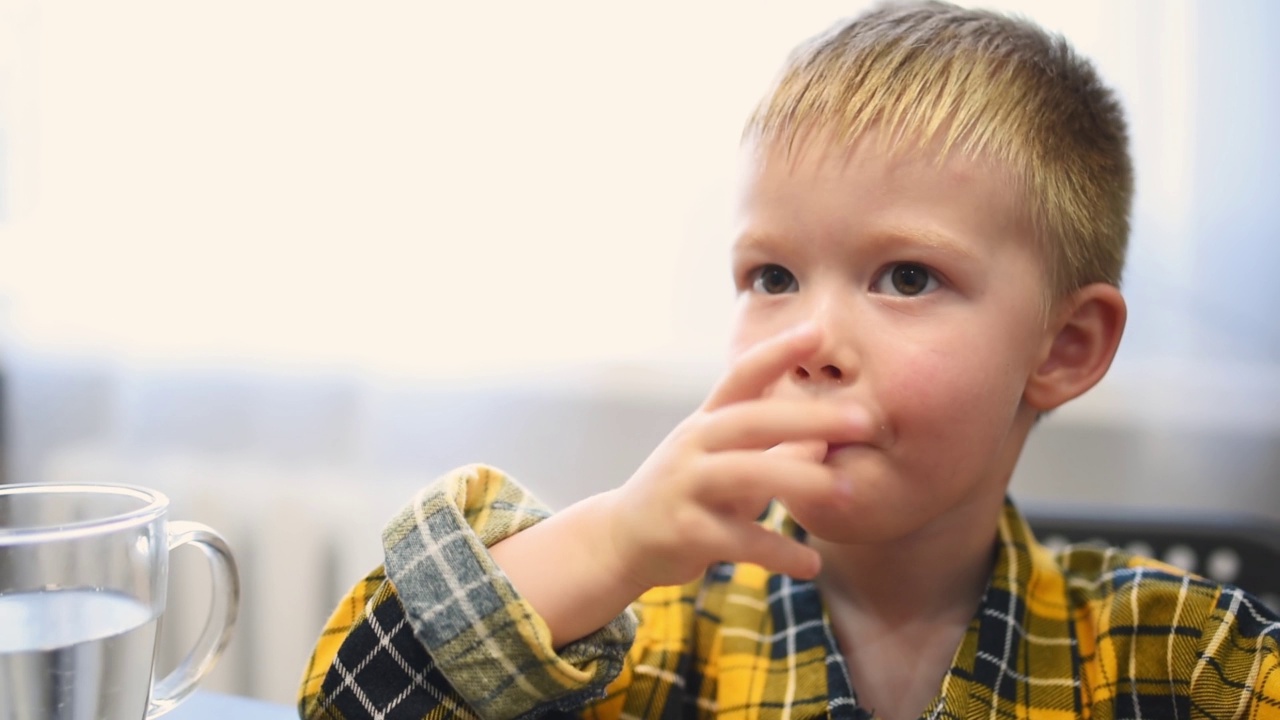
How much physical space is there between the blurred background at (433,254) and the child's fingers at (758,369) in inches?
23.3

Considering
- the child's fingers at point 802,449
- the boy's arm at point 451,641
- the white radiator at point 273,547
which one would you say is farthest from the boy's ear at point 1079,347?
the white radiator at point 273,547

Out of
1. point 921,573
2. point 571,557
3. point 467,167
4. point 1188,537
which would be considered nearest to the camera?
point 571,557

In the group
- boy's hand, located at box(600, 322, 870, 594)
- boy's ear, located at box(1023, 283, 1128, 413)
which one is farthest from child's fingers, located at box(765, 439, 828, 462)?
boy's ear, located at box(1023, 283, 1128, 413)

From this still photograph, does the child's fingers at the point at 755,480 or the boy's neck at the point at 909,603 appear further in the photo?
the boy's neck at the point at 909,603

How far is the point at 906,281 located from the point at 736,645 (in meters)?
0.27

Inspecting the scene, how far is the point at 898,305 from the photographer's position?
0.58m

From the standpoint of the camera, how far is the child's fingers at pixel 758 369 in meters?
0.51

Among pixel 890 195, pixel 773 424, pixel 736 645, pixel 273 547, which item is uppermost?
pixel 890 195

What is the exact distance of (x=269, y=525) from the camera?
1.25 m

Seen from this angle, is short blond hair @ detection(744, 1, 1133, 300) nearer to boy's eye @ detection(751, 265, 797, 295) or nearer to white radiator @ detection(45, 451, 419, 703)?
boy's eye @ detection(751, 265, 797, 295)

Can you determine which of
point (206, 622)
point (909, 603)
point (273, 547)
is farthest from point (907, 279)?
point (273, 547)

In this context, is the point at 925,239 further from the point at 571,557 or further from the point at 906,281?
the point at 571,557

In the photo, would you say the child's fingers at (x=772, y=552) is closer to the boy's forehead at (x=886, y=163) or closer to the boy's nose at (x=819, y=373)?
the boy's nose at (x=819, y=373)

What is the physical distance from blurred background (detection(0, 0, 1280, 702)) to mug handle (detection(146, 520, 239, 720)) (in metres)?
0.63
